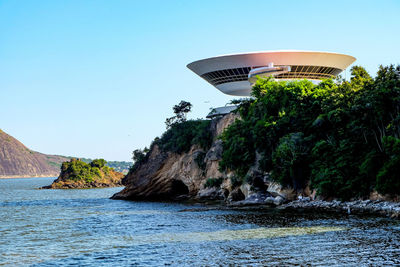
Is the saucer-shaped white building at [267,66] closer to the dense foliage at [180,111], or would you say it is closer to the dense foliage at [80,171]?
the dense foliage at [180,111]

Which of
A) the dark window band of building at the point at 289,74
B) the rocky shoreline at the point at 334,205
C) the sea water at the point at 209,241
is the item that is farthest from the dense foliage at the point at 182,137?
the sea water at the point at 209,241

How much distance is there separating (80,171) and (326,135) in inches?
Result: 2979

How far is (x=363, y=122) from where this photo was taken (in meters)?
33.8

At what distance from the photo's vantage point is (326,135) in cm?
3856

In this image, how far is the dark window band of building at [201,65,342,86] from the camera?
58.2m

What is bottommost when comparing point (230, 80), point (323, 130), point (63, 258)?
point (63, 258)

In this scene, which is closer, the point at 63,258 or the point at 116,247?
the point at 63,258

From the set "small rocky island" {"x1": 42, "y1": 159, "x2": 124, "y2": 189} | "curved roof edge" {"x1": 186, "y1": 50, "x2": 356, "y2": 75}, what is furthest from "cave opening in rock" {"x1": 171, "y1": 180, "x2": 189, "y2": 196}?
"small rocky island" {"x1": 42, "y1": 159, "x2": 124, "y2": 189}

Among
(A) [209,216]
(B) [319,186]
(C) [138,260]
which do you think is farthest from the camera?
(B) [319,186]

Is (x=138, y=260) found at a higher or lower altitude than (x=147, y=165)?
lower

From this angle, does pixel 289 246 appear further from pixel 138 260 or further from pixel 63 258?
pixel 63 258

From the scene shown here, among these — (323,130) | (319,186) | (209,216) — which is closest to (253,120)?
(323,130)

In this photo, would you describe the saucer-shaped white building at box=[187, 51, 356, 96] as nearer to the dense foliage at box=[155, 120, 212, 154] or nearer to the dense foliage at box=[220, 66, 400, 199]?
the dense foliage at box=[155, 120, 212, 154]

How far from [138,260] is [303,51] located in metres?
43.1
